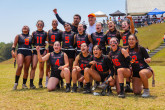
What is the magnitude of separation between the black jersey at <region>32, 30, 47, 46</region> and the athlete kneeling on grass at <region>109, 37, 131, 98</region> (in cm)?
311

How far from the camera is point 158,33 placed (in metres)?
34.3

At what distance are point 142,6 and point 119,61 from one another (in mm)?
41548

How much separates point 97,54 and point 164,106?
267cm

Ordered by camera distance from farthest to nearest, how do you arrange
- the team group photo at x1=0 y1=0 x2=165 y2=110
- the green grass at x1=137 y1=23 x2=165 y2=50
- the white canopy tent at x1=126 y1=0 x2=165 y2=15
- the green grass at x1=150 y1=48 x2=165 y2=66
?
the white canopy tent at x1=126 y1=0 x2=165 y2=15 < the green grass at x1=137 y1=23 x2=165 y2=50 < the green grass at x1=150 y1=48 x2=165 y2=66 < the team group photo at x1=0 y1=0 x2=165 y2=110

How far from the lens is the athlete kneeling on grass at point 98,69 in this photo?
6.51 m

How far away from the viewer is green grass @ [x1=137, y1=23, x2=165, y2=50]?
1192 inches

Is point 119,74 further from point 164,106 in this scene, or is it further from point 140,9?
point 140,9

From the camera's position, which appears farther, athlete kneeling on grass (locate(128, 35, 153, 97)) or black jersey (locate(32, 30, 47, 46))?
black jersey (locate(32, 30, 47, 46))

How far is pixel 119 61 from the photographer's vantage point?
6.32m

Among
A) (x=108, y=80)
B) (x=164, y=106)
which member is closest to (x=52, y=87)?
(x=108, y=80)

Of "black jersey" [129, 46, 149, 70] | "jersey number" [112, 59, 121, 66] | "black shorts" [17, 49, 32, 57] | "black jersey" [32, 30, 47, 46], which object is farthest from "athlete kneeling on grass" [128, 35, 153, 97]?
"black shorts" [17, 49, 32, 57]

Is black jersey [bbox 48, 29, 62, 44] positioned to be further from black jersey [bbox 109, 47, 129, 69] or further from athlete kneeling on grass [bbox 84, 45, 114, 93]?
black jersey [bbox 109, 47, 129, 69]

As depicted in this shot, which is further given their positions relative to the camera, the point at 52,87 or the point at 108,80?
the point at 52,87

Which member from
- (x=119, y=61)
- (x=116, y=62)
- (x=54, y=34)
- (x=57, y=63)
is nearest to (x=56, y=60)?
(x=57, y=63)
